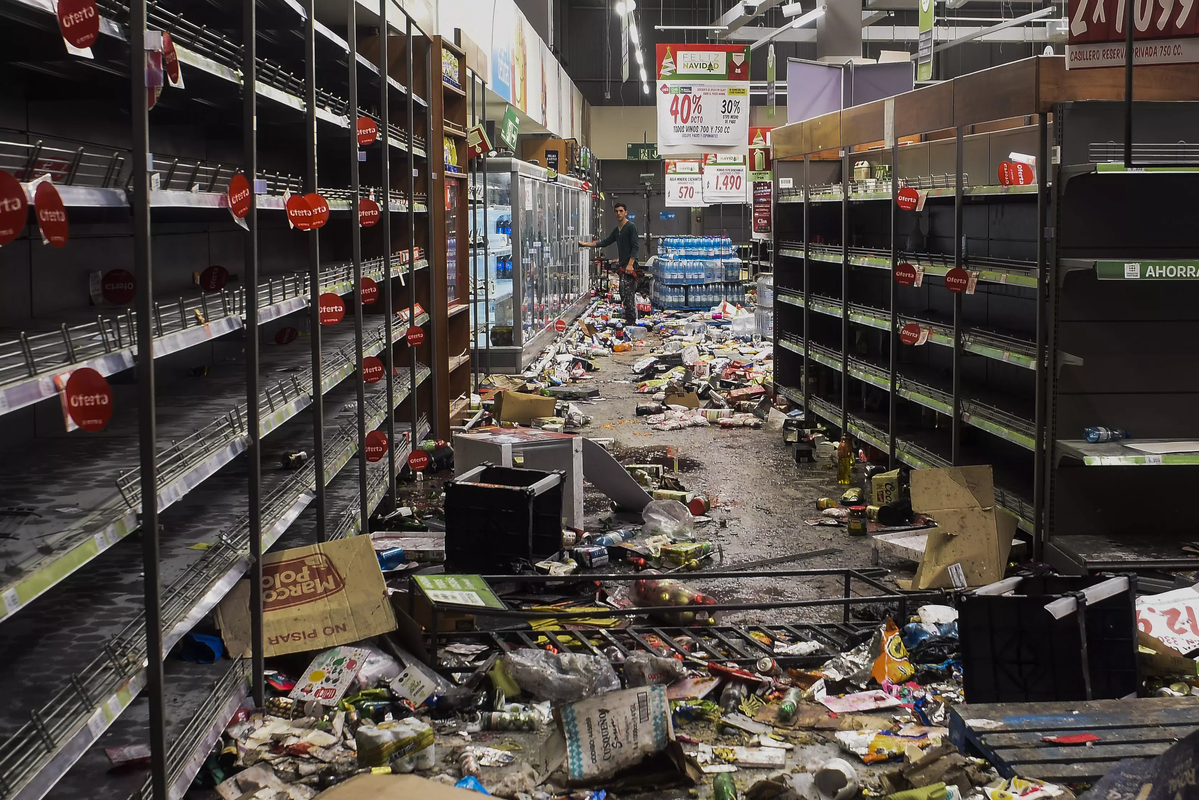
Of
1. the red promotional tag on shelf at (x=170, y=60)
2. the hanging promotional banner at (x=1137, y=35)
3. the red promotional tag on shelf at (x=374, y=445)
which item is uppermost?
the hanging promotional banner at (x=1137, y=35)

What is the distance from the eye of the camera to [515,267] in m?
12.9

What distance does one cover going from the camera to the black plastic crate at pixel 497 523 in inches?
215

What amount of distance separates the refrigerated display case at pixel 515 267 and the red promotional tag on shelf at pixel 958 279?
203 inches

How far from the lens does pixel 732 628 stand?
4.84m

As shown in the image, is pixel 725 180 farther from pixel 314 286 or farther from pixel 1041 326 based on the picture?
pixel 314 286

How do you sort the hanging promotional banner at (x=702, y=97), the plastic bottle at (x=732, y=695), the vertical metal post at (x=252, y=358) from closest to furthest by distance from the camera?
the vertical metal post at (x=252, y=358)
the plastic bottle at (x=732, y=695)
the hanging promotional banner at (x=702, y=97)

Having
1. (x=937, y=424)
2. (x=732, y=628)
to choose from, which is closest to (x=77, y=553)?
(x=732, y=628)

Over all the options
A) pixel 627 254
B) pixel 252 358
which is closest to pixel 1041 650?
pixel 252 358

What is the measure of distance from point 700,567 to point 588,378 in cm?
773

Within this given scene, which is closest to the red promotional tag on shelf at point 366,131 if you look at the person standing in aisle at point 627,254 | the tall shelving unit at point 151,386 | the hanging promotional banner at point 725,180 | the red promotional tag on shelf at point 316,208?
the tall shelving unit at point 151,386

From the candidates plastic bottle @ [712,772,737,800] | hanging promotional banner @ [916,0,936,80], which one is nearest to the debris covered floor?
plastic bottle @ [712,772,737,800]

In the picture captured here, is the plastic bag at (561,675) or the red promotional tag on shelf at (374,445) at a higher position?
the red promotional tag on shelf at (374,445)

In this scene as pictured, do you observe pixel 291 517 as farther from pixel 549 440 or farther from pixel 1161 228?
pixel 1161 228

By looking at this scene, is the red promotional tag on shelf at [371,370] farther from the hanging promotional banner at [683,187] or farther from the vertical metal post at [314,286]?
the hanging promotional banner at [683,187]
